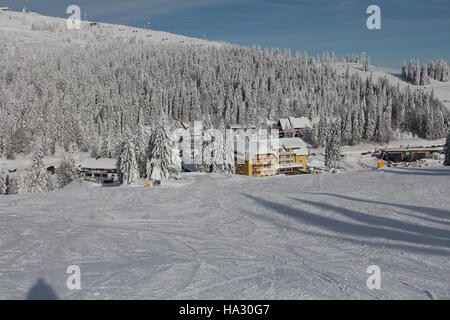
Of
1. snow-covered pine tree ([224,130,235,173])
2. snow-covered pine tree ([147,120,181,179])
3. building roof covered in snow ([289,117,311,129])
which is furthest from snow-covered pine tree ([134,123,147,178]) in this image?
building roof covered in snow ([289,117,311,129])

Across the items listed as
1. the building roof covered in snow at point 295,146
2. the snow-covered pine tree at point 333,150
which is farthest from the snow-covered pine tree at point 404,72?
the snow-covered pine tree at point 333,150

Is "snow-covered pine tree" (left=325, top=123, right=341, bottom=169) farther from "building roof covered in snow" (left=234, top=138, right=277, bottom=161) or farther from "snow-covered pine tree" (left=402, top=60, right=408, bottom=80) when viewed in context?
"snow-covered pine tree" (left=402, top=60, right=408, bottom=80)

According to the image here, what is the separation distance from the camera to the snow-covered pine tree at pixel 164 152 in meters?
35.7

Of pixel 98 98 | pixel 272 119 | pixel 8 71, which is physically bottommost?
pixel 272 119

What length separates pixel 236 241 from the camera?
10.5 meters

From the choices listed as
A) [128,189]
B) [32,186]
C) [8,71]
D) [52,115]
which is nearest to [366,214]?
[128,189]

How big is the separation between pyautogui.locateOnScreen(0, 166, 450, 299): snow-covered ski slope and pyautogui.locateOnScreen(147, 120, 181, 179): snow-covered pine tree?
1639 centimetres

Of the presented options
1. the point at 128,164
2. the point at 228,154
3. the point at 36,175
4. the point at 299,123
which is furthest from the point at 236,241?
the point at 299,123

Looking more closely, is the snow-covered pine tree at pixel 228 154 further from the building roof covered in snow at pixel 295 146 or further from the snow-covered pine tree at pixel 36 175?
the snow-covered pine tree at pixel 36 175

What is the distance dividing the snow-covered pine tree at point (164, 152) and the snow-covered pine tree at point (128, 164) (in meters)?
3.42

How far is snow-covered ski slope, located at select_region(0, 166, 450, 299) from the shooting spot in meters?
6.71
